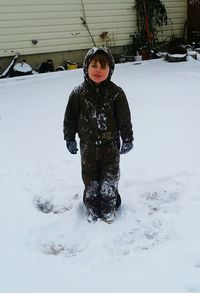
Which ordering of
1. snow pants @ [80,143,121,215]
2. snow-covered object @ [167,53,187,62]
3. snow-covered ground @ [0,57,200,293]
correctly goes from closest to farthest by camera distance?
snow-covered ground @ [0,57,200,293]
snow pants @ [80,143,121,215]
snow-covered object @ [167,53,187,62]

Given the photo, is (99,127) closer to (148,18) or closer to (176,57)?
(176,57)

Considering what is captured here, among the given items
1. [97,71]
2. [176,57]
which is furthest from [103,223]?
[176,57]

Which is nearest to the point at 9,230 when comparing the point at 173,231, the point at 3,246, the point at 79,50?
the point at 3,246

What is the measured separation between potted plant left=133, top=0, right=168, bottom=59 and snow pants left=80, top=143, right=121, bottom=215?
28.3ft

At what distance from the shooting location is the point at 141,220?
3.38 metres

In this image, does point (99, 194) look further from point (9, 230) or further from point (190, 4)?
point (190, 4)

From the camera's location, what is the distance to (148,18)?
11.8 m

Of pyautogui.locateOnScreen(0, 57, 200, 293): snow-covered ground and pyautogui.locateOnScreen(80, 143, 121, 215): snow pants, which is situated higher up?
pyautogui.locateOnScreen(80, 143, 121, 215): snow pants

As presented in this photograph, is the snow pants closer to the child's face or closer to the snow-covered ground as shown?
the snow-covered ground

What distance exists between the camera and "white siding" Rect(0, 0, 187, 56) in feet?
33.4

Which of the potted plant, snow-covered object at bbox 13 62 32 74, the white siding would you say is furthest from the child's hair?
the potted plant

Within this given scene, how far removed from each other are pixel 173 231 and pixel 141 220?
0.31 metres

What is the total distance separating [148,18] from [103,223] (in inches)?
373

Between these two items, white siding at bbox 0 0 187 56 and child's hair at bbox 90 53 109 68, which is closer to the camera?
child's hair at bbox 90 53 109 68
